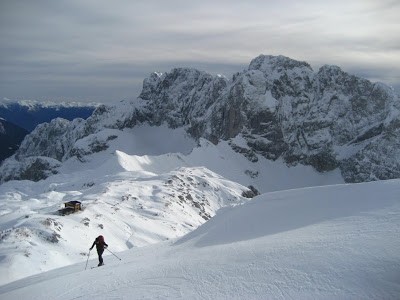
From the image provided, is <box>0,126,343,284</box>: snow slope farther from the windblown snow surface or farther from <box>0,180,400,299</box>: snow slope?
<box>0,180,400,299</box>: snow slope

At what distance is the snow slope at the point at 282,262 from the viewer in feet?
41.2

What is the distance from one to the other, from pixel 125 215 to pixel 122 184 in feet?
89.2

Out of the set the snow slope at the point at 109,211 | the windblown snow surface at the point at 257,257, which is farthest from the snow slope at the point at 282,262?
the snow slope at the point at 109,211

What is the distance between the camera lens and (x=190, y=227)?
7350cm

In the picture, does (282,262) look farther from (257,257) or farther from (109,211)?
(109,211)

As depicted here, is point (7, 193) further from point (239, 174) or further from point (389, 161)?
point (389, 161)

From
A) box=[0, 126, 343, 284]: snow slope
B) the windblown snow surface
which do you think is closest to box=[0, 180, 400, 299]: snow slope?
the windblown snow surface

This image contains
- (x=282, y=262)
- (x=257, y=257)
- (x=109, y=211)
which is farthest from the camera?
(x=109, y=211)

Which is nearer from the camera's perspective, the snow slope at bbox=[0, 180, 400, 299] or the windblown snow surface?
the snow slope at bbox=[0, 180, 400, 299]

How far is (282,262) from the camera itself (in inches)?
570

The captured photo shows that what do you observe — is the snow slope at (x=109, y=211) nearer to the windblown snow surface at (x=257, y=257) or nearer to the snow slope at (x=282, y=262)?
the windblown snow surface at (x=257, y=257)

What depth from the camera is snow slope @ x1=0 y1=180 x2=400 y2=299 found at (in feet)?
41.2

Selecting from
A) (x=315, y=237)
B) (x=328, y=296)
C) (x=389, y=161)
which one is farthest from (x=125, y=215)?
(x=389, y=161)

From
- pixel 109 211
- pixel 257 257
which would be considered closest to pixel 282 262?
pixel 257 257
